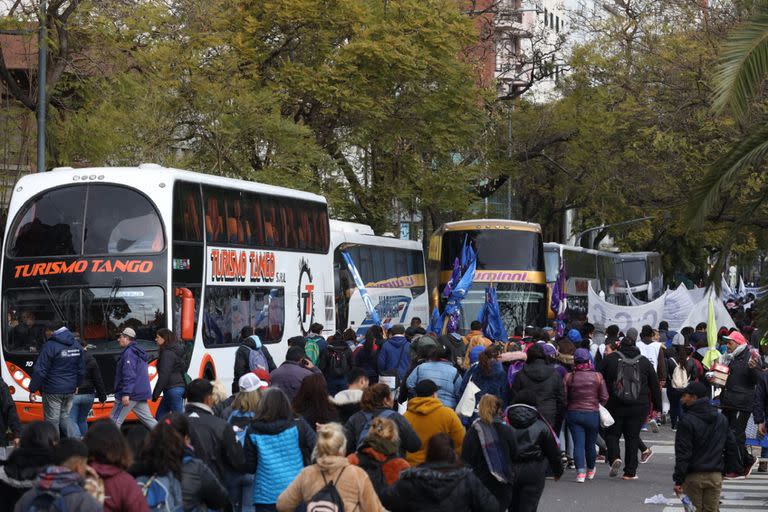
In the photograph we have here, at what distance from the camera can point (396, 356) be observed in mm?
18125

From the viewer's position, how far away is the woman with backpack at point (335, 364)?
19.2 meters

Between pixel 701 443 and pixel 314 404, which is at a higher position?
pixel 314 404

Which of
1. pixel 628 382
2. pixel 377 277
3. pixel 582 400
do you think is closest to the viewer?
pixel 582 400

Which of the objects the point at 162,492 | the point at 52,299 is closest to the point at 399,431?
the point at 162,492

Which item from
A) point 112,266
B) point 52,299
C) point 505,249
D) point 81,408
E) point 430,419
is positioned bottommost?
point 81,408

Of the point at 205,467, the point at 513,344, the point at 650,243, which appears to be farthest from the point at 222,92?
the point at 650,243

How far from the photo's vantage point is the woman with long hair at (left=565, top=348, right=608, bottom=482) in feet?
48.8

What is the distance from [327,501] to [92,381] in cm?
964

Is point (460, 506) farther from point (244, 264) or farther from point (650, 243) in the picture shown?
point (650, 243)

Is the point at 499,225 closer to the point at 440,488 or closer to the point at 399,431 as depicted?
the point at 399,431

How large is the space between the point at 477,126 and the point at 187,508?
101 ft

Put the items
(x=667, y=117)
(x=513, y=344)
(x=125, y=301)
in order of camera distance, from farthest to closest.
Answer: (x=667, y=117), (x=125, y=301), (x=513, y=344)

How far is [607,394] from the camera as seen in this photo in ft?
49.1

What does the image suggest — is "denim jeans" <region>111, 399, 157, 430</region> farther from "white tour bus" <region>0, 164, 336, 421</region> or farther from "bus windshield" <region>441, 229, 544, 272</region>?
"bus windshield" <region>441, 229, 544, 272</region>
